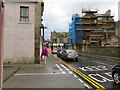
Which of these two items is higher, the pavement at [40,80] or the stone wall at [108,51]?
the stone wall at [108,51]

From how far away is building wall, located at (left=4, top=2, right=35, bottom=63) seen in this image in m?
14.1

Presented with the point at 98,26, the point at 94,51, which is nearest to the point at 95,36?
the point at 98,26

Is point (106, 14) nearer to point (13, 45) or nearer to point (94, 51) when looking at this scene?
point (94, 51)

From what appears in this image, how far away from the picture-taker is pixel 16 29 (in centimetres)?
1421

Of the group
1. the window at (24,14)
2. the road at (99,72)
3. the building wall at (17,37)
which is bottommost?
the road at (99,72)

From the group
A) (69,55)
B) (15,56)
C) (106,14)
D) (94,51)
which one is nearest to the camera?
(15,56)

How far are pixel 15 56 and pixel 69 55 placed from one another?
24.5 ft

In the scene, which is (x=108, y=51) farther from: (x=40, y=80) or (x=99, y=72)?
(x=40, y=80)

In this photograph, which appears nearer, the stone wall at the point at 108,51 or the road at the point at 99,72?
the road at the point at 99,72

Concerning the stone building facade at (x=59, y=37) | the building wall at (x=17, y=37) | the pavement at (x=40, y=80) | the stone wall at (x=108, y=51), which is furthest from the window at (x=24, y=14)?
the stone building facade at (x=59, y=37)

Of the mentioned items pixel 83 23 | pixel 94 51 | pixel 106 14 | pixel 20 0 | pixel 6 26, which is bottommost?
pixel 94 51

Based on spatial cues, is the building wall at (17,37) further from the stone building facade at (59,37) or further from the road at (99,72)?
the stone building facade at (59,37)

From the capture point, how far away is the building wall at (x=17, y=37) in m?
14.1

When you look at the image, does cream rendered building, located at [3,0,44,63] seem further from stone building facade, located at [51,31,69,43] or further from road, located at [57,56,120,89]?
stone building facade, located at [51,31,69,43]
